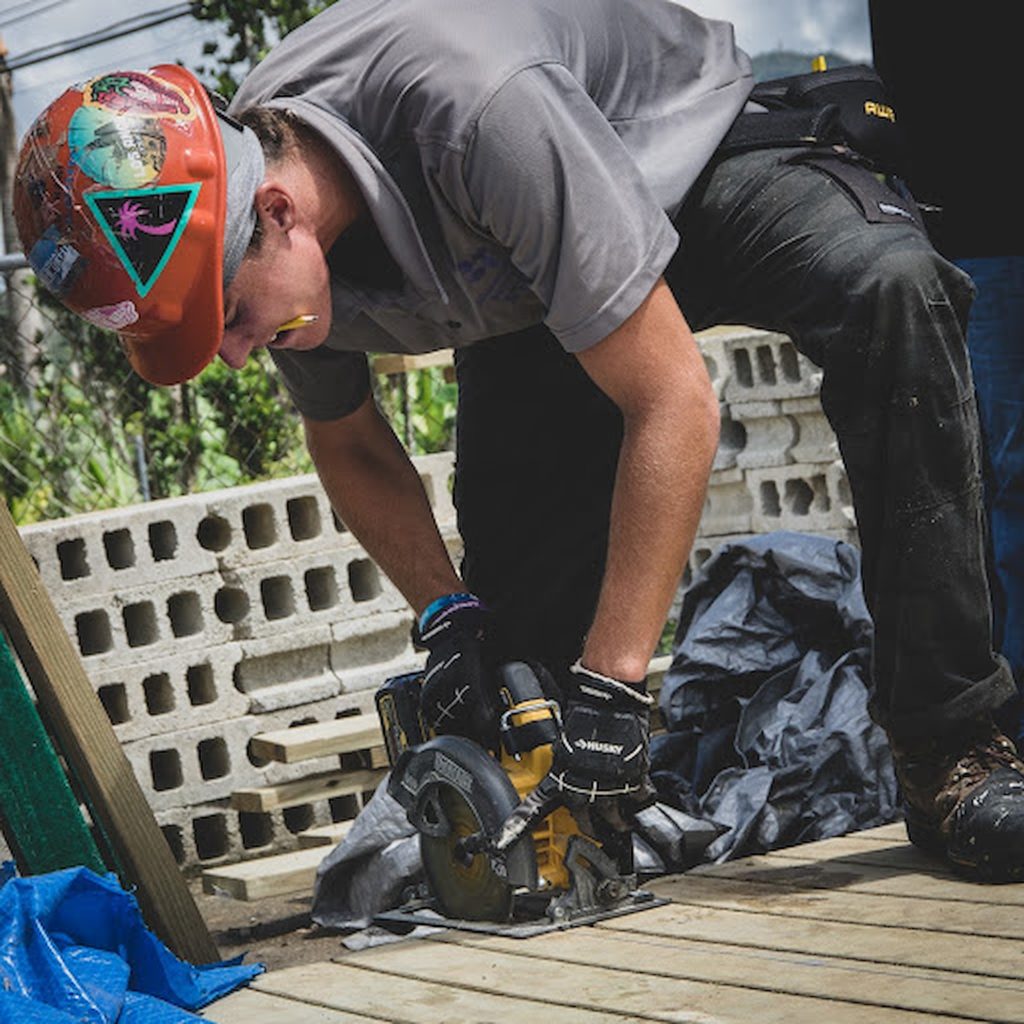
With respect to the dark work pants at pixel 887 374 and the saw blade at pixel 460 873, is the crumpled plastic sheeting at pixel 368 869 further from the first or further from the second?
the dark work pants at pixel 887 374

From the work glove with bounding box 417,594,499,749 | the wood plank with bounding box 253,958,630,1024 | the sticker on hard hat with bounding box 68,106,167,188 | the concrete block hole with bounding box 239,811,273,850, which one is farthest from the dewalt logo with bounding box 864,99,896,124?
the concrete block hole with bounding box 239,811,273,850

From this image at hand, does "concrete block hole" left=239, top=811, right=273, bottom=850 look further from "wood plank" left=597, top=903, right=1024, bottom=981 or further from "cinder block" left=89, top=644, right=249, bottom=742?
"wood plank" left=597, top=903, right=1024, bottom=981

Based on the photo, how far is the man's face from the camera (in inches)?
114

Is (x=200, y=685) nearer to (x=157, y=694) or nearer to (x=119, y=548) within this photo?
(x=157, y=694)

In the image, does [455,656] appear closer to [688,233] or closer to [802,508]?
[688,233]

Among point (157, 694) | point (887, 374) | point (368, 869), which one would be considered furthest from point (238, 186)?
point (157, 694)

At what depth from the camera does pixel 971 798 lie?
9.62ft

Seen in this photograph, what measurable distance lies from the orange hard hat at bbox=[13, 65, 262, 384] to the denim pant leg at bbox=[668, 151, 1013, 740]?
35.7 inches

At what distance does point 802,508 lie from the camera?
6129mm

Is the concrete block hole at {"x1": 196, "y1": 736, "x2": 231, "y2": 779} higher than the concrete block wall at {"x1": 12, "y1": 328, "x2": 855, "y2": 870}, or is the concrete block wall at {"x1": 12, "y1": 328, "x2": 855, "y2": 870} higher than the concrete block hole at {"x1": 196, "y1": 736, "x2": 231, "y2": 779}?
the concrete block wall at {"x1": 12, "y1": 328, "x2": 855, "y2": 870}

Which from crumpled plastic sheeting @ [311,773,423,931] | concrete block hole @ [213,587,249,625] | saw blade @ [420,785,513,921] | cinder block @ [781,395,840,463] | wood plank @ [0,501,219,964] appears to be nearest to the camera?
saw blade @ [420,785,513,921]

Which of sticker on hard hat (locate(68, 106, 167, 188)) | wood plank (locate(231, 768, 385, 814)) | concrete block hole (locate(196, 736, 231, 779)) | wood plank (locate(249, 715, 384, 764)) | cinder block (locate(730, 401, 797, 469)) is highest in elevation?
sticker on hard hat (locate(68, 106, 167, 188))

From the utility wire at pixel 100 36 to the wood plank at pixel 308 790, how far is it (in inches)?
340

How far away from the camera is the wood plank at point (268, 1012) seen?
271 centimetres
